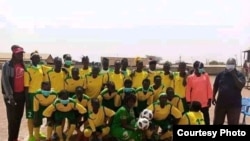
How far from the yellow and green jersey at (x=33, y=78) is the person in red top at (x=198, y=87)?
294 centimetres

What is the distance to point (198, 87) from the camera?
9.45 m

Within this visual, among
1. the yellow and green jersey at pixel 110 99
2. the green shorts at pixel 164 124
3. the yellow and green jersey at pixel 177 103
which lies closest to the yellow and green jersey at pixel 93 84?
the yellow and green jersey at pixel 110 99

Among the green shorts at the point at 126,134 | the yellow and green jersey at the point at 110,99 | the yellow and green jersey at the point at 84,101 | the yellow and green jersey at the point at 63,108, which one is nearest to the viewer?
the green shorts at the point at 126,134

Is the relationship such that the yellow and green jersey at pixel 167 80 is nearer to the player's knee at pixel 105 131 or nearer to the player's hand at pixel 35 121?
the player's knee at pixel 105 131

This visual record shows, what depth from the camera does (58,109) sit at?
8.92 m

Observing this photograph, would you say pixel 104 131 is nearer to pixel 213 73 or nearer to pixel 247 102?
pixel 247 102

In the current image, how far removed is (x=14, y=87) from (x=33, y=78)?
529 mm

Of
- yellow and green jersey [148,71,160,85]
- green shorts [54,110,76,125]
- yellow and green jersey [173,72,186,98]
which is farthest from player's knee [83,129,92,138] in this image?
yellow and green jersey [173,72,186,98]

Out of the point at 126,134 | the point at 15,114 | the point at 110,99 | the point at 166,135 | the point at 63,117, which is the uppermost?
the point at 110,99

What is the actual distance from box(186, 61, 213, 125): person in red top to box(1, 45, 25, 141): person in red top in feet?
10.6

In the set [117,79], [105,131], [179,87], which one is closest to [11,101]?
[105,131]

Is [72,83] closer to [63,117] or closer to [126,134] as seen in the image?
[63,117]

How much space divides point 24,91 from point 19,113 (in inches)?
16.6

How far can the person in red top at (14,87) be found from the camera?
27.9 ft
